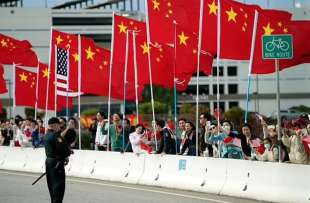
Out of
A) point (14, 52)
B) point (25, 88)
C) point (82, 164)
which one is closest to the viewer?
point (82, 164)

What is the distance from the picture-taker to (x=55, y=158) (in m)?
12.8

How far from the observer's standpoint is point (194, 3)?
74.8 feet

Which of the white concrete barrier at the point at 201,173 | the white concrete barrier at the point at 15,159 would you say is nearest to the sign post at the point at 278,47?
the white concrete barrier at the point at 201,173

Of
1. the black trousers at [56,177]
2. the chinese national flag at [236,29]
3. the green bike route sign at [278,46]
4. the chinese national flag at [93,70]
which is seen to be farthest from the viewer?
the chinese national flag at [93,70]

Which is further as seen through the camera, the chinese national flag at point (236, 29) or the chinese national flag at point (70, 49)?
the chinese national flag at point (70, 49)

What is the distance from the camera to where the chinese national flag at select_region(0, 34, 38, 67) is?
3186 centimetres

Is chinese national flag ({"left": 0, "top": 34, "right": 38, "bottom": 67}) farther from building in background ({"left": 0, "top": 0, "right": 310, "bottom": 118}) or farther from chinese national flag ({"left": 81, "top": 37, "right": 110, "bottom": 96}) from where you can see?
building in background ({"left": 0, "top": 0, "right": 310, "bottom": 118})

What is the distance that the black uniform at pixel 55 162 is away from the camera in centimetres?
1276

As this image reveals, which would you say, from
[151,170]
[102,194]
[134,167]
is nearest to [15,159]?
[134,167]

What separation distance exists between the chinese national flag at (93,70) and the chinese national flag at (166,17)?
430 centimetres

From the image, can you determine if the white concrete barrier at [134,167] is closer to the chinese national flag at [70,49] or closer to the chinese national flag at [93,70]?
the chinese national flag at [93,70]

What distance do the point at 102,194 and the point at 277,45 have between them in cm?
486

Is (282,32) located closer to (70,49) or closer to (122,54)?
(122,54)

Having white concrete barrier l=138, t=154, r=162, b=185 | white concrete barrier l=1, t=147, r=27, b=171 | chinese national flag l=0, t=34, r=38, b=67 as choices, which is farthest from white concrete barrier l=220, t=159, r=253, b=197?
chinese national flag l=0, t=34, r=38, b=67
